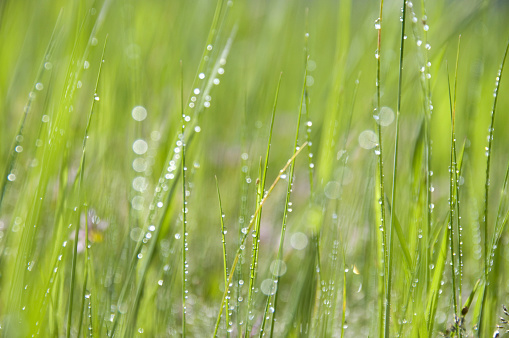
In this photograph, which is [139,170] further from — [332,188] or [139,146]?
[332,188]

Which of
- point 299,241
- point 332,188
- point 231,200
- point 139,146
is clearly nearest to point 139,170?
point 139,146

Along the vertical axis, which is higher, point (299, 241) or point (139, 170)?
point (139, 170)

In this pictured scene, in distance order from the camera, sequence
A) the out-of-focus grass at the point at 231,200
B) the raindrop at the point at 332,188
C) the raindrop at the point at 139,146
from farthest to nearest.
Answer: the raindrop at the point at 139,146
the raindrop at the point at 332,188
the out-of-focus grass at the point at 231,200

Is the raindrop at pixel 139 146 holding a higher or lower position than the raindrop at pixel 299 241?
higher

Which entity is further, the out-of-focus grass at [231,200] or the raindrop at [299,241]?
the raindrop at [299,241]

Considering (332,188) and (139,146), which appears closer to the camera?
(332,188)

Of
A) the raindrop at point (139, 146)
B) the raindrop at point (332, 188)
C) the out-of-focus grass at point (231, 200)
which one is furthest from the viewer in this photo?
the raindrop at point (139, 146)

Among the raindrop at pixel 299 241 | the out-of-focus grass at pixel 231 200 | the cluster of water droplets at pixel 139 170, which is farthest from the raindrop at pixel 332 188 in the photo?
the cluster of water droplets at pixel 139 170

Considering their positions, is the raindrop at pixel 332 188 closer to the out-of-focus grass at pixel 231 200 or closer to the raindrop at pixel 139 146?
the out-of-focus grass at pixel 231 200
